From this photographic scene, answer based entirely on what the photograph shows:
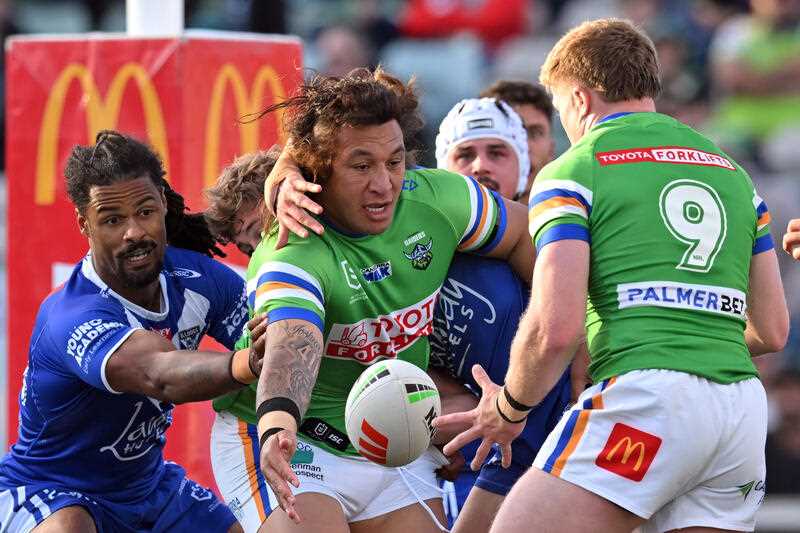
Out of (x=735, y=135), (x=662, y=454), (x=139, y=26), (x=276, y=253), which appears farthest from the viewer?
(x=735, y=135)

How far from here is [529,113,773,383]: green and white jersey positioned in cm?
378

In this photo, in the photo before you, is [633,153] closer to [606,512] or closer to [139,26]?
[606,512]

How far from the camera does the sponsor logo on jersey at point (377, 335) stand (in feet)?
14.3

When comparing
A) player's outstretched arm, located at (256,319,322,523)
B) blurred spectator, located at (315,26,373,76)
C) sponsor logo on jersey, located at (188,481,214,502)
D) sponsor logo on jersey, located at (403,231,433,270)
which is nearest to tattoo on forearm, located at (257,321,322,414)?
player's outstretched arm, located at (256,319,322,523)

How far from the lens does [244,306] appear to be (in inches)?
204

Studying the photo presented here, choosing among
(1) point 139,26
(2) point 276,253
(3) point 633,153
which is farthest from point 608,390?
(1) point 139,26

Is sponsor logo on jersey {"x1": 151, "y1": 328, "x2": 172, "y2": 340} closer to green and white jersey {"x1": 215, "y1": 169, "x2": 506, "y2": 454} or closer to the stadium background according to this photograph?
green and white jersey {"x1": 215, "y1": 169, "x2": 506, "y2": 454}

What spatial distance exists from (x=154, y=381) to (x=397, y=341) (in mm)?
817

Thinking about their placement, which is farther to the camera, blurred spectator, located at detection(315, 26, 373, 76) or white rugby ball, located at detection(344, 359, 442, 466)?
blurred spectator, located at detection(315, 26, 373, 76)

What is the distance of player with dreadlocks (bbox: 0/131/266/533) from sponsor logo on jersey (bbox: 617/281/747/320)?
1.56 meters

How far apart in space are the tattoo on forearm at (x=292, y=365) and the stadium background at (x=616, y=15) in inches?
250


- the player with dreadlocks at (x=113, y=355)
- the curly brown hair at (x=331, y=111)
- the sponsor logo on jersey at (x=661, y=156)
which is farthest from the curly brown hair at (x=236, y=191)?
the sponsor logo on jersey at (x=661, y=156)

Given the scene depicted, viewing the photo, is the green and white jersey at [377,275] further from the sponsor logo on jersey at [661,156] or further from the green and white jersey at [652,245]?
the sponsor logo on jersey at [661,156]

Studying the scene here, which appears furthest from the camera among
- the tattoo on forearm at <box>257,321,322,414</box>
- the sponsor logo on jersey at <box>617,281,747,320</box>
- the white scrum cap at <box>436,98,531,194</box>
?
the white scrum cap at <box>436,98,531,194</box>
